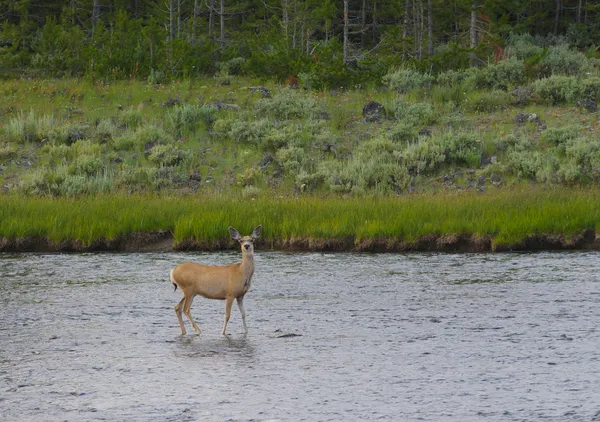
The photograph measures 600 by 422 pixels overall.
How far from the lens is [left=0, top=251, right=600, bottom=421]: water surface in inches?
381

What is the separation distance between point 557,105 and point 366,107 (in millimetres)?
5930

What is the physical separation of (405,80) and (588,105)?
6.01 meters

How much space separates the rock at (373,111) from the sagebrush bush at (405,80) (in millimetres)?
1880

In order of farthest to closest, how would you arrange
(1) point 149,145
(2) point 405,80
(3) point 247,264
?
(2) point 405,80
(1) point 149,145
(3) point 247,264

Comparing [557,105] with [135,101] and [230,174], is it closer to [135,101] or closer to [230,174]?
[230,174]

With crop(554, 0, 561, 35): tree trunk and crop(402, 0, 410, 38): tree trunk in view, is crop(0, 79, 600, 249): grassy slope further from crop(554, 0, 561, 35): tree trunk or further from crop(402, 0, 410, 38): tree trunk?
crop(554, 0, 561, 35): tree trunk

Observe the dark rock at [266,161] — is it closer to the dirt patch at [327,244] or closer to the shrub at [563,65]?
the dirt patch at [327,244]

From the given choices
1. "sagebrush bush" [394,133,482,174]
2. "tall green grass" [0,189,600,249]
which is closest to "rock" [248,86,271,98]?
"sagebrush bush" [394,133,482,174]

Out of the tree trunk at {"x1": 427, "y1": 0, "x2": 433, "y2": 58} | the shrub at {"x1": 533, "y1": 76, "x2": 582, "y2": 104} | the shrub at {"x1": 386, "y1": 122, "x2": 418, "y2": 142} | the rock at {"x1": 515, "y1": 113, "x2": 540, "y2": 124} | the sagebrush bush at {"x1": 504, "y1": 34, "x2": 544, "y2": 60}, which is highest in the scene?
the tree trunk at {"x1": 427, "y1": 0, "x2": 433, "y2": 58}

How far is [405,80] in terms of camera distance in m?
33.4

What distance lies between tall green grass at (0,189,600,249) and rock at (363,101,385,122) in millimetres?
9064

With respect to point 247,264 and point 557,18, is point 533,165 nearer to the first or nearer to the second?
point 247,264

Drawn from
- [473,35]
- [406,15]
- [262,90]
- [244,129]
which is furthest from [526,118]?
[406,15]

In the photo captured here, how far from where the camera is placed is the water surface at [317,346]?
31.8ft
